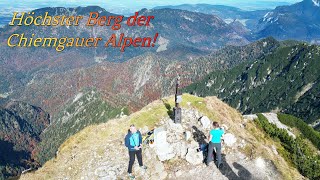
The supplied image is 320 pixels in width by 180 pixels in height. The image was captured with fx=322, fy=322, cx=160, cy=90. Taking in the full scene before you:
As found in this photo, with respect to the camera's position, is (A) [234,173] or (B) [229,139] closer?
(A) [234,173]

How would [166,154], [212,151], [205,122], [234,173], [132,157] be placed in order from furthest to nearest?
[205,122] → [166,154] → [234,173] → [212,151] → [132,157]

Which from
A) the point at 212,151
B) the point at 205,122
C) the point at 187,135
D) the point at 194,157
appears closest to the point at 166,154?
the point at 194,157

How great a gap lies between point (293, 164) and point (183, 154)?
16.6 metres

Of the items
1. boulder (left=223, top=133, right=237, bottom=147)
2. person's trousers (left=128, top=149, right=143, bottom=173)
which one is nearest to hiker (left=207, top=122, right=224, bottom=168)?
boulder (left=223, top=133, right=237, bottom=147)

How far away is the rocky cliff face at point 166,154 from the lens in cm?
3559

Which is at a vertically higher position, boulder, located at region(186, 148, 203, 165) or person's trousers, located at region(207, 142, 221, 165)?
person's trousers, located at region(207, 142, 221, 165)

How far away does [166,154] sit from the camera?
3734 cm

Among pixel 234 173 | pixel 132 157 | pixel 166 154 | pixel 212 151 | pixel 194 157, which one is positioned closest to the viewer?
pixel 132 157

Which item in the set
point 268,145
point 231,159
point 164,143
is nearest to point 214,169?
point 231,159

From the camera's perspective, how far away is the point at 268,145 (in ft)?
152

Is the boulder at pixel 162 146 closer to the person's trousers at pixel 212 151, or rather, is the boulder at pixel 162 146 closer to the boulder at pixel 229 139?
the person's trousers at pixel 212 151

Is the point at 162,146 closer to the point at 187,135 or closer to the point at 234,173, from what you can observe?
the point at 187,135

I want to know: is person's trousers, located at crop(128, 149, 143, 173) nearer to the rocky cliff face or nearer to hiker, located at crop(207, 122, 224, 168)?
the rocky cliff face

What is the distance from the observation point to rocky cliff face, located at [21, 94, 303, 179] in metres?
35.6
